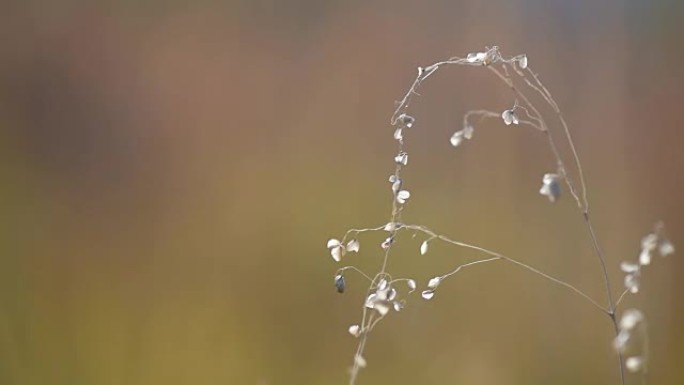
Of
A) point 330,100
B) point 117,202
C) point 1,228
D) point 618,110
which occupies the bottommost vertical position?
point 1,228

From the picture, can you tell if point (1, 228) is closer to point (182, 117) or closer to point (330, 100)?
point (182, 117)

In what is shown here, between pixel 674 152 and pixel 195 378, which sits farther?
pixel 195 378

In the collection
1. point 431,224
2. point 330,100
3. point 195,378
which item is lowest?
point 195,378

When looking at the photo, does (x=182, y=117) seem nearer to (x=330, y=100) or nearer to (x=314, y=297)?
(x=330, y=100)

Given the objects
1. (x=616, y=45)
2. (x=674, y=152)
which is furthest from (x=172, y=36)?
(x=674, y=152)

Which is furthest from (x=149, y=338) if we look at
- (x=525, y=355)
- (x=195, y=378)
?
(x=525, y=355)

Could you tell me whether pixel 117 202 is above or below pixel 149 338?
above
